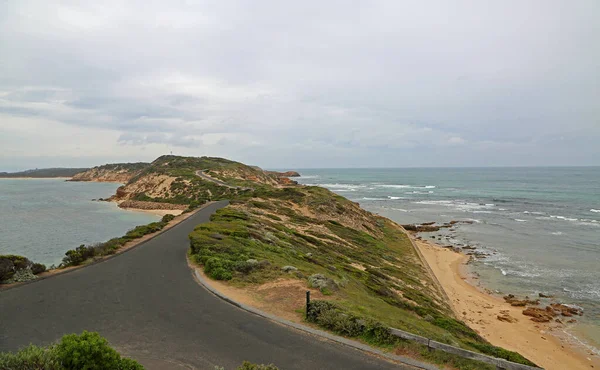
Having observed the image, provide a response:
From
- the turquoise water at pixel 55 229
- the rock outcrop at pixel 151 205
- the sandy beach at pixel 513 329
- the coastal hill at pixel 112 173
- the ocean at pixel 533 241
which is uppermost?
the coastal hill at pixel 112 173

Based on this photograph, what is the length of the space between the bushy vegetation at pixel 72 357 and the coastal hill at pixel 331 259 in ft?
19.6

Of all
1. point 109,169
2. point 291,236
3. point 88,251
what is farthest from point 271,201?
point 109,169

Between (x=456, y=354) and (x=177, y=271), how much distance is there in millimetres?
12755

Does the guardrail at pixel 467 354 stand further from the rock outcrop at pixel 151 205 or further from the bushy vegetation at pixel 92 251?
the rock outcrop at pixel 151 205

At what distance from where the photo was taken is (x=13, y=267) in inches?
593

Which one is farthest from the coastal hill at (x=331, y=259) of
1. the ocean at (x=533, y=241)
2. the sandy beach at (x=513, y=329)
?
the ocean at (x=533, y=241)

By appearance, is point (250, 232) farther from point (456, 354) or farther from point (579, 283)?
point (579, 283)

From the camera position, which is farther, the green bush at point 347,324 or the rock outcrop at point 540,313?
the rock outcrop at point 540,313

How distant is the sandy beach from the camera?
57.9ft

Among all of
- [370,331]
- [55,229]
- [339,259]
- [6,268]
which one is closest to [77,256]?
[6,268]

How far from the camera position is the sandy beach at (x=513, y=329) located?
17.6 m

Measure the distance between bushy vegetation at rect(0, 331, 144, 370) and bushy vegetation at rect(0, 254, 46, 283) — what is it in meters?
11.0

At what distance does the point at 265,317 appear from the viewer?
1098cm

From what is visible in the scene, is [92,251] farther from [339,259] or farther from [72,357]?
[339,259]
